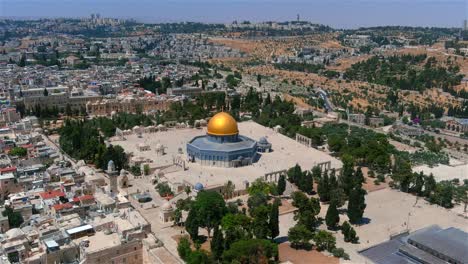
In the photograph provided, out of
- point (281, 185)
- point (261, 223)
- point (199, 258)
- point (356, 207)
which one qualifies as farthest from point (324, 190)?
point (199, 258)

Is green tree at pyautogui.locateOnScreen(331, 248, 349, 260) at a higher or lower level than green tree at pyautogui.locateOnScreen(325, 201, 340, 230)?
lower

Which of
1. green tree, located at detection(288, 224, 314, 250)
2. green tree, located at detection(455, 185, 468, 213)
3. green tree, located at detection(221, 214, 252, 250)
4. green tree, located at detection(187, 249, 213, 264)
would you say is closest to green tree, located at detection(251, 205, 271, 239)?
green tree, located at detection(221, 214, 252, 250)

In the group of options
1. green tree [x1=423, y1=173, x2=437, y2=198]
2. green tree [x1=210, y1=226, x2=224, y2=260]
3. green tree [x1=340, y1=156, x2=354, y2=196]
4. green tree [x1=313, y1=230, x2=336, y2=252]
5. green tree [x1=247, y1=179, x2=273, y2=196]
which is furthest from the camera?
green tree [x1=423, y1=173, x2=437, y2=198]

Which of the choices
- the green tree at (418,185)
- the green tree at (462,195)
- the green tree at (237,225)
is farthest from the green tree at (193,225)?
the green tree at (462,195)

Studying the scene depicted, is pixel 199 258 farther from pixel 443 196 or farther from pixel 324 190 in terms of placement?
pixel 443 196

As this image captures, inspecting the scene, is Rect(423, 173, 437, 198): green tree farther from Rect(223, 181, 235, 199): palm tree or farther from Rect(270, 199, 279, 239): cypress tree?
Rect(223, 181, 235, 199): palm tree

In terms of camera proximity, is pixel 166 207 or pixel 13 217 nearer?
pixel 13 217
